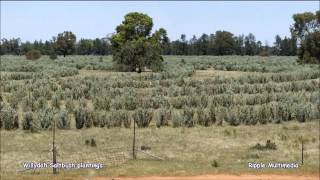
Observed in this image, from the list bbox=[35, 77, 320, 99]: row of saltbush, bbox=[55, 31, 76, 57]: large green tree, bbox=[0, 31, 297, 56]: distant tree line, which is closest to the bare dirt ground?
bbox=[35, 77, 320, 99]: row of saltbush

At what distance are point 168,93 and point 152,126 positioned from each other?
853 cm

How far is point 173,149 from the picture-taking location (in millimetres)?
16500

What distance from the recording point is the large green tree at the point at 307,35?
61.6m

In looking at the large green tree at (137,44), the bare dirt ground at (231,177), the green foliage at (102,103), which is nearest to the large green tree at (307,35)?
the large green tree at (137,44)

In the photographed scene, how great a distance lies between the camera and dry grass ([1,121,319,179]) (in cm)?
1285

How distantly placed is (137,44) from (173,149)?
1317 inches

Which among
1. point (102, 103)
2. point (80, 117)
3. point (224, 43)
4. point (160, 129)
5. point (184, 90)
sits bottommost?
point (160, 129)

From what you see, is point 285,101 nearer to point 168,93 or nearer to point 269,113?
point 269,113

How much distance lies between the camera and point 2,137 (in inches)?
717

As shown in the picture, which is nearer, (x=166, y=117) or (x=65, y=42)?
(x=166, y=117)

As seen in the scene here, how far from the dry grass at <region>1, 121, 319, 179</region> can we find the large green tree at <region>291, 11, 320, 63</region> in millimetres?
42168

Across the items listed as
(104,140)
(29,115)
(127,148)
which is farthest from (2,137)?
(127,148)

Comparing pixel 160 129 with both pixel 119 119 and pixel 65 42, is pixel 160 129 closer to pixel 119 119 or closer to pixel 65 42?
pixel 119 119

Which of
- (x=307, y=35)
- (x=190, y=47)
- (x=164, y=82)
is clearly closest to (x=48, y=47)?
(x=190, y=47)
